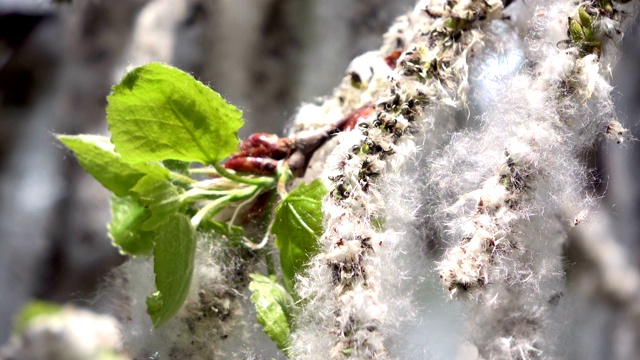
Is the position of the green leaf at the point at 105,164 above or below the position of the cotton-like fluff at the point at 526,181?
above

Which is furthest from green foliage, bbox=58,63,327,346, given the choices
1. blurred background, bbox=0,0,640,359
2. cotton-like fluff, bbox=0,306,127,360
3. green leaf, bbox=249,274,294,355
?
cotton-like fluff, bbox=0,306,127,360

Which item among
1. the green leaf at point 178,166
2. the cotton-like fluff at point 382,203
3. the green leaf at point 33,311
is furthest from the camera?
the green leaf at point 33,311

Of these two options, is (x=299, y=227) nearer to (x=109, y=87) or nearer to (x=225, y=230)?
(x=225, y=230)

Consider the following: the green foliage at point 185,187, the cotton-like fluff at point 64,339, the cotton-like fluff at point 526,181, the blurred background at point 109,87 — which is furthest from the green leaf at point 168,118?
the cotton-like fluff at point 64,339

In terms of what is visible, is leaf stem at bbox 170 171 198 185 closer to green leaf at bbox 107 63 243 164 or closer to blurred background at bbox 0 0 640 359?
green leaf at bbox 107 63 243 164

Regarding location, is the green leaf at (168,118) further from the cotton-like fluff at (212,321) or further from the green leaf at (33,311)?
the green leaf at (33,311)

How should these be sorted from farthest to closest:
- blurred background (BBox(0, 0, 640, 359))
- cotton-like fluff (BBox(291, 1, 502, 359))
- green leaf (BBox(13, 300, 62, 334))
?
green leaf (BBox(13, 300, 62, 334)) < blurred background (BBox(0, 0, 640, 359)) < cotton-like fluff (BBox(291, 1, 502, 359))
